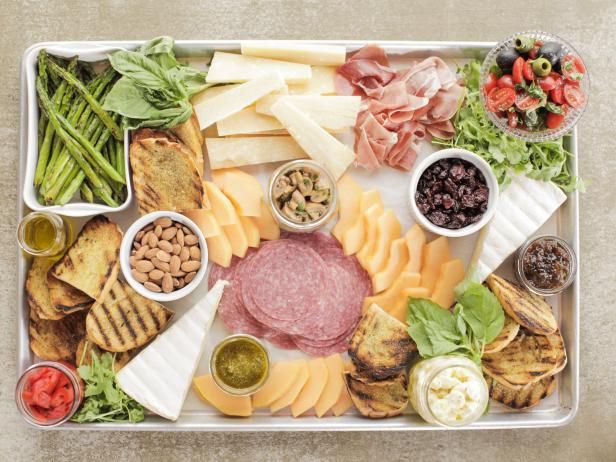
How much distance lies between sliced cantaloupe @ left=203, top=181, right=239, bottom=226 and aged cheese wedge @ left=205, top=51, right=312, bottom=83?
379mm

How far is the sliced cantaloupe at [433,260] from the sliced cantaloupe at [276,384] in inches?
21.5

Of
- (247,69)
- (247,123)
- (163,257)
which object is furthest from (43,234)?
(247,69)

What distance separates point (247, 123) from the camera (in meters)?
2.23

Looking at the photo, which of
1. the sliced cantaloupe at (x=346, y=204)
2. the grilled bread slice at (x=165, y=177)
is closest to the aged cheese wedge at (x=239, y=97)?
the grilled bread slice at (x=165, y=177)

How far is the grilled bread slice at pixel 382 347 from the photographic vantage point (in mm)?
2156

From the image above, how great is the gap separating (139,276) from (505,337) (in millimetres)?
1248

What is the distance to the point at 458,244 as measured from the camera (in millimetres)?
2303

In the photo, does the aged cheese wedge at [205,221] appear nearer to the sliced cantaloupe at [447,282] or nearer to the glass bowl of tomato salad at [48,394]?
the glass bowl of tomato salad at [48,394]

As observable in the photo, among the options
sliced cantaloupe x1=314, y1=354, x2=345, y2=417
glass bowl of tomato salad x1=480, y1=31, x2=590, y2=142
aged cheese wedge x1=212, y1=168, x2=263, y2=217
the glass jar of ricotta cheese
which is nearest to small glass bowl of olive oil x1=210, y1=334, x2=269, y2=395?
sliced cantaloupe x1=314, y1=354, x2=345, y2=417

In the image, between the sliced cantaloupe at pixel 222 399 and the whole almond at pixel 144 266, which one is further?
the sliced cantaloupe at pixel 222 399

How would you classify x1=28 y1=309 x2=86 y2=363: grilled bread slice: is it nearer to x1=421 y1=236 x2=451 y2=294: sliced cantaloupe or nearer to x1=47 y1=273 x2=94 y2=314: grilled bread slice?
x1=47 y1=273 x2=94 y2=314: grilled bread slice

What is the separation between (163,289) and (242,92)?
2.37 feet

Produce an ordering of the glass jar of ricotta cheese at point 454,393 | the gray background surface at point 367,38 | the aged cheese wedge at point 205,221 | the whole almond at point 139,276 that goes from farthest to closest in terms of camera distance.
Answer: the gray background surface at point 367,38
the aged cheese wedge at point 205,221
the whole almond at point 139,276
the glass jar of ricotta cheese at point 454,393

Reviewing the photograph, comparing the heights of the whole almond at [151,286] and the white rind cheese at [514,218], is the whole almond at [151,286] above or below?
below
